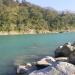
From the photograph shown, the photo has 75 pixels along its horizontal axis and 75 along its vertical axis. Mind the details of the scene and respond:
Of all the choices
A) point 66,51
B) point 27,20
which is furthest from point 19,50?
point 27,20

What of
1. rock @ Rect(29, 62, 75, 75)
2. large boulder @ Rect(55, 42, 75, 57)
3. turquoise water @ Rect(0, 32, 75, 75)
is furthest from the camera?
large boulder @ Rect(55, 42, 75, 57)

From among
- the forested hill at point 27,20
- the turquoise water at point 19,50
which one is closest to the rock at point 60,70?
the turquoise water at point 19,50

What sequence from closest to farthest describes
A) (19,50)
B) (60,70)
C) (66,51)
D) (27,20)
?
1. (60,70)
2. (66,51)
3. (19,50)
4. (27,20)

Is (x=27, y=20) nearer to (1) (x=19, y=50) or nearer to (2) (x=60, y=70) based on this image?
(1) (x=19, y=50)

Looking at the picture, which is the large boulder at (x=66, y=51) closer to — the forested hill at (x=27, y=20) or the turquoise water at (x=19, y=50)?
the turquoise water at (x=19, y=50)

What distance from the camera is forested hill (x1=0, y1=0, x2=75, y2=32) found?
103m

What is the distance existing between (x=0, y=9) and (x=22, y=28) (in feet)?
43.1

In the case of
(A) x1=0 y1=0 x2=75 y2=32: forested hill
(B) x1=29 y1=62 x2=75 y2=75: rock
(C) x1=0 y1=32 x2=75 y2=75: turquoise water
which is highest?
(B) x1=29 y1=62 x2=75 y2=75: rock

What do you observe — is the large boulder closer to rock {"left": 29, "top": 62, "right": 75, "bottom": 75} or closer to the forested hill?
rock {"left": 29, "top": 62, "right": 75, "bottom": 75}

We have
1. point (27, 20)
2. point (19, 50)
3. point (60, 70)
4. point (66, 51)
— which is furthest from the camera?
point (27, 20)

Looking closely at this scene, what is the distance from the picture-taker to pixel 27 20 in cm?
11419

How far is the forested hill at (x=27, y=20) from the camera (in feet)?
339

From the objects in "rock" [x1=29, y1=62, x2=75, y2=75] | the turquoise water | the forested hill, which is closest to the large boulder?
the turquoise water

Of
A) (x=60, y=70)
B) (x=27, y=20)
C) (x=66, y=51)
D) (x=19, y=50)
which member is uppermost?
(x=60, y=70)
